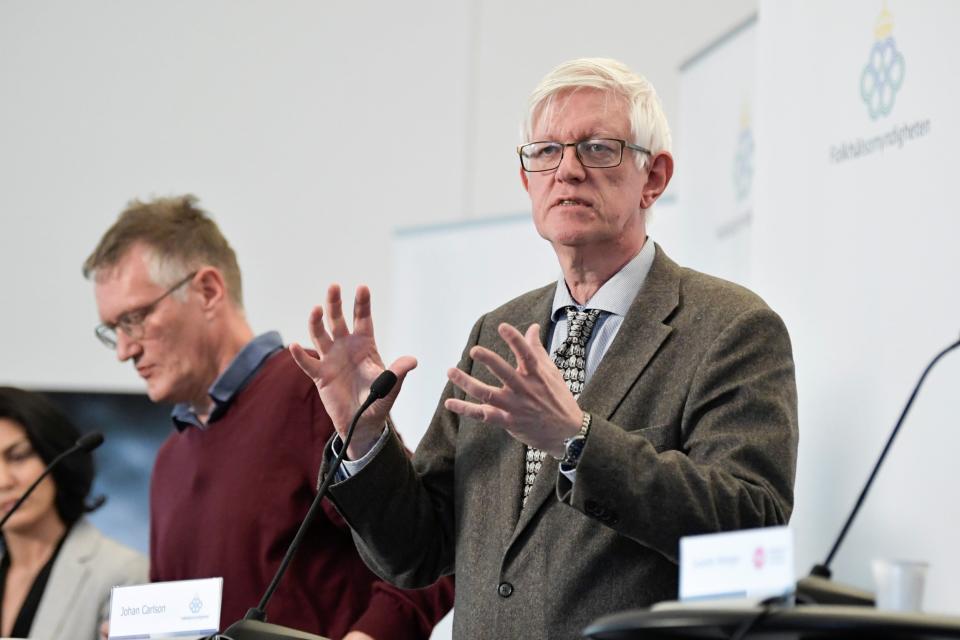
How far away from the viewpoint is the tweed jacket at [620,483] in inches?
69.2

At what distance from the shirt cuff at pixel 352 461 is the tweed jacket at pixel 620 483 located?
0.01 m

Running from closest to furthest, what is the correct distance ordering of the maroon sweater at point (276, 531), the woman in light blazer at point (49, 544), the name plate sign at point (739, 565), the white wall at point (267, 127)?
the name plate sign at point (739, 565) < the maroon sweater at point (276, 531) < the woman in light blazer at point (49, 544) < the white wall at point (267, 127)

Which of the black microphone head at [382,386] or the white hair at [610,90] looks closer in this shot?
the black microphone head at [382,386]

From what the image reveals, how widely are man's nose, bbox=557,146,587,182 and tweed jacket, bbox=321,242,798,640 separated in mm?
195

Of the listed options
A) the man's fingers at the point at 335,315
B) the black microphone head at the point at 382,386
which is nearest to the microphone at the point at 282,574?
the black microphone head at the point at 382,386

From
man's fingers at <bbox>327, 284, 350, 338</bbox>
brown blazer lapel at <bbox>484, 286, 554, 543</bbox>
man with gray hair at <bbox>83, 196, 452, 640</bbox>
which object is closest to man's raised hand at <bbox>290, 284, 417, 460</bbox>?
man's fingers at <bbox>327, 284, 350, 338</bbox>

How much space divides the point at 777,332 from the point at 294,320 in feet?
13.0

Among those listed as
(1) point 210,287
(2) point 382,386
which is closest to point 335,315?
(2) point 382,386

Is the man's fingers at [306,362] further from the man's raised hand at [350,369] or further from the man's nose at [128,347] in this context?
the man's nose at [128,347]

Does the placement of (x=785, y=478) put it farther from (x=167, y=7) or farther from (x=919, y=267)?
(x=167, y=7)

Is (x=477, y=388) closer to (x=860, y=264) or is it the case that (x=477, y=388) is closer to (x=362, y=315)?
(x=362, y=315)

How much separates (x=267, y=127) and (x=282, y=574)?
4.20m

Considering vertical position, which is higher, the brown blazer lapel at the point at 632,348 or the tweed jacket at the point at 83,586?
the brown blazer lapel at the point at 632,348

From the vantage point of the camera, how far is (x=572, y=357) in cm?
212
